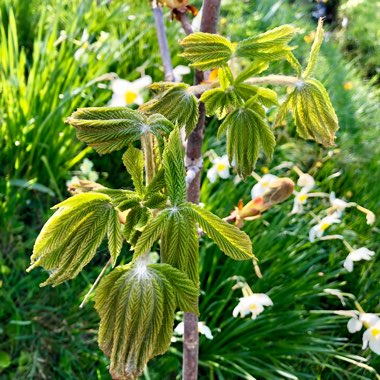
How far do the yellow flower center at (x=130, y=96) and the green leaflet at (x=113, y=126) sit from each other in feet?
3.03

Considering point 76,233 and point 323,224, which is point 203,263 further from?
point 76,233

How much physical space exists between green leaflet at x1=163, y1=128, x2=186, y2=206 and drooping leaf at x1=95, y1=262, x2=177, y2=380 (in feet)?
0.21

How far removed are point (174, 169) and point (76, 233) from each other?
102 millimetres

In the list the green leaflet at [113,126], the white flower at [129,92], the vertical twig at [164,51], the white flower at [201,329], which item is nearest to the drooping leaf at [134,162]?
the green leaflet at [113,126]

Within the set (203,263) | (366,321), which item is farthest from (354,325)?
(203,263)

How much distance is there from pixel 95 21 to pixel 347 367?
1738mm

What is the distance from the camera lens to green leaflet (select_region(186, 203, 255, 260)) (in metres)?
0.46

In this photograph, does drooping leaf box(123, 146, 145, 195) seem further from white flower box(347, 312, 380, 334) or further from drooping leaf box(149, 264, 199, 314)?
white flower box(347, 312, 380, 334)

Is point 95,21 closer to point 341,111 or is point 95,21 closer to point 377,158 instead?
point 341,111

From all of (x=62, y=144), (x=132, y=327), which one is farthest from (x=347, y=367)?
(x=132, y=327)

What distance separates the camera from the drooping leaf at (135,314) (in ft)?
1.44

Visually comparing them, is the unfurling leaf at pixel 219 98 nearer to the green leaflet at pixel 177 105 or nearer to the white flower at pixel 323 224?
the green leaflet at pixel 177 105

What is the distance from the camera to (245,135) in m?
0.54

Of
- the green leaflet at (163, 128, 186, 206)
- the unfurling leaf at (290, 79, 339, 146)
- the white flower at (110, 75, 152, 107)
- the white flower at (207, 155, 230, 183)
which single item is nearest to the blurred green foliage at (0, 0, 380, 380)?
the white flower at (207, 155, 230, 183)
